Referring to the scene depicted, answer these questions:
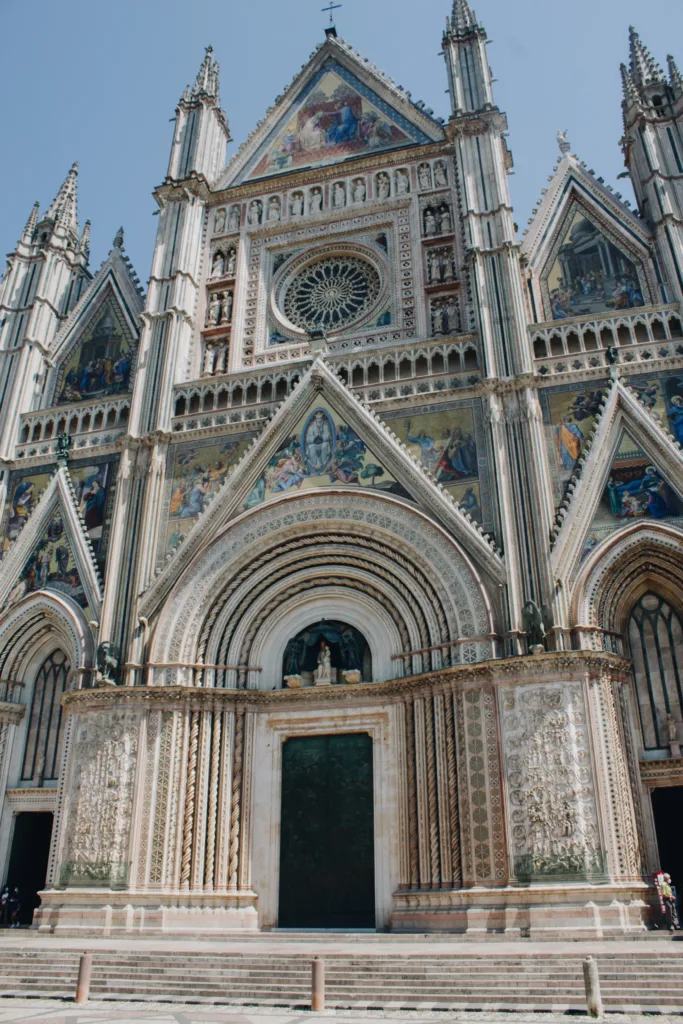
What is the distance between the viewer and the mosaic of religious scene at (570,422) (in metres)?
16.4

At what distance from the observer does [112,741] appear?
16.1 metres

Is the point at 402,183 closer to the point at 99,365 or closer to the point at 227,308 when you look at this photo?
the point at 227,308

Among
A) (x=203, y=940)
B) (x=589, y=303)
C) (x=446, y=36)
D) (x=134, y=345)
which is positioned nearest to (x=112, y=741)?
(x=203, y=940)

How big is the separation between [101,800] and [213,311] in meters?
12.1

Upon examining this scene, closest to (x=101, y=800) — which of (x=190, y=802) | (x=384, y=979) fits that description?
(x=190, y=802)

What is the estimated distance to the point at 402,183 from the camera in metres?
22.0

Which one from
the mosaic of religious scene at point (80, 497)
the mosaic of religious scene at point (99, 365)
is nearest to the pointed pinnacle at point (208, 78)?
the mosaic of religious scene at point (99, 365)

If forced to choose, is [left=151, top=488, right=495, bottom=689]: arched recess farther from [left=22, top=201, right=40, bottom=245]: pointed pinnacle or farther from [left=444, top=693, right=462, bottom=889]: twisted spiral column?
[left=22, top=201, right=40, bottom=245]: pointed pinnacle

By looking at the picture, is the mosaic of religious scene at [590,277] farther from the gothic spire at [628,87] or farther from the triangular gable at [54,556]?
the triangular gable at [54,556]

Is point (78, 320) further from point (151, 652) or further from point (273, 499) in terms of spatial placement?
point (151, 652)

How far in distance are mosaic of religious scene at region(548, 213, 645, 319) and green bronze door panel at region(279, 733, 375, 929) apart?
1022 cm

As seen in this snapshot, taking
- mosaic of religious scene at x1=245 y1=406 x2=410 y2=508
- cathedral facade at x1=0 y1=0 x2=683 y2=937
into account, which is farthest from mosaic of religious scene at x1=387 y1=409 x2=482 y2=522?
mosaic of religious scene at x1=245 y1=406 x2=410 y2=508

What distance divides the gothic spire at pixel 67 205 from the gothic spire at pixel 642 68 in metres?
15.4

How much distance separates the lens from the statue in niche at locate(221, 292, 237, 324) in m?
21.6
